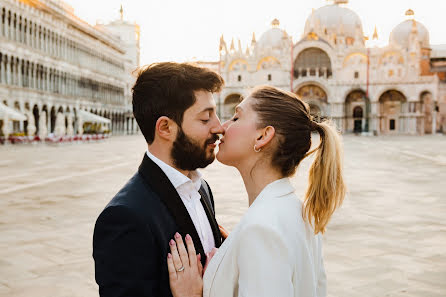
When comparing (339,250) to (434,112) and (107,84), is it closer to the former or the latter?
(107,84)

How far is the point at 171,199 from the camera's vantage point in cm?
224

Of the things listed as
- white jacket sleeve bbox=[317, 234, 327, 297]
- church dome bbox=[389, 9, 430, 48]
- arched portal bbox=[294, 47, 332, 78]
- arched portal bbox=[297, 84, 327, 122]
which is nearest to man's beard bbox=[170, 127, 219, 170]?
white jacket sleeve bbox=[317, 234, 327, 297]

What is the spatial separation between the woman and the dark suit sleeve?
0.43 ft

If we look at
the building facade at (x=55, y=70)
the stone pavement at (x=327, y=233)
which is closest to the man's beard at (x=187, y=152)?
the stone pavement at (x=327, y=233)

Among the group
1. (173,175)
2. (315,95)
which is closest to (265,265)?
(173,175)

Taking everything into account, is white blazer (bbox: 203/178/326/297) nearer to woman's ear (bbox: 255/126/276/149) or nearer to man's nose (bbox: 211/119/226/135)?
woman's ear (bbox: 255/126/276/149)

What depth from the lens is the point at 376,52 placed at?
72.3 meters

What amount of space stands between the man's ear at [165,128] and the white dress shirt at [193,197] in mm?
120

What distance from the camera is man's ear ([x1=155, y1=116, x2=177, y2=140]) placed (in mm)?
2316

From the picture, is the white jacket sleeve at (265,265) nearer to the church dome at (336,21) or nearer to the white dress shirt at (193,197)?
the white dress shirt at (193,197)

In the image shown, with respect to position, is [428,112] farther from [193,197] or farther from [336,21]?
[193,197]

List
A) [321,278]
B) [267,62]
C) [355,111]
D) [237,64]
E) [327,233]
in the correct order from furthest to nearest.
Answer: [237,64]
[267,62]
[355,111]
[327,233]
[321,278]

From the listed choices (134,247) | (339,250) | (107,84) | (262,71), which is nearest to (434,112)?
(262,71)

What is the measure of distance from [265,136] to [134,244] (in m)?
0.74
